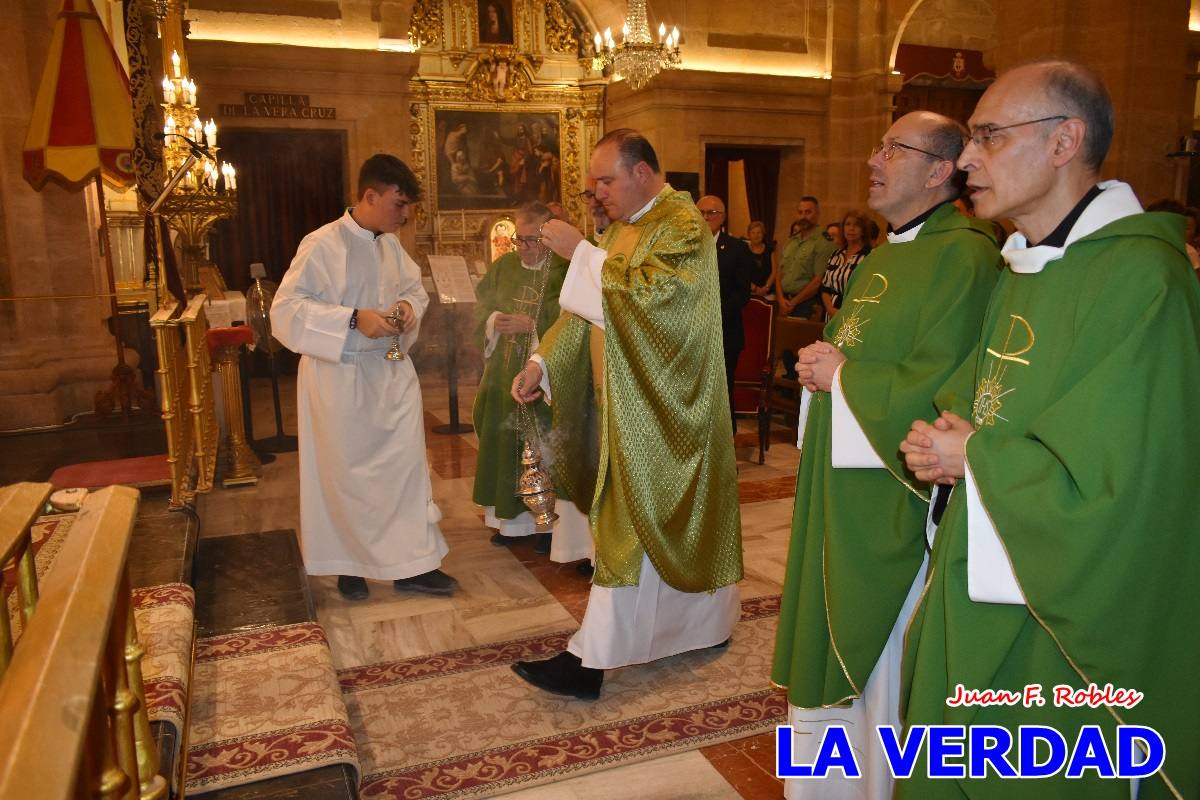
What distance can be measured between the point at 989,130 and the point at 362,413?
3.11 meters

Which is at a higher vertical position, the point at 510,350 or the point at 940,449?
the point at 940,449

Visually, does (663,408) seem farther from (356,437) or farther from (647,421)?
(356,437)

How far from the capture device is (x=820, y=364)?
2.45 m

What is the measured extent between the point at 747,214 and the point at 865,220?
6.88 m

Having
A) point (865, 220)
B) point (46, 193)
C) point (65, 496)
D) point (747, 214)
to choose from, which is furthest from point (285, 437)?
point (747, 214)

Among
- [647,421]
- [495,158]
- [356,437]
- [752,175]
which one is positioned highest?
[495,158]

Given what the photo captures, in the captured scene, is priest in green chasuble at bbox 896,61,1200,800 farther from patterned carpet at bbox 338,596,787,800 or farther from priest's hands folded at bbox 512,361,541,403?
priest's hands folded at bbox 512,361,541,403

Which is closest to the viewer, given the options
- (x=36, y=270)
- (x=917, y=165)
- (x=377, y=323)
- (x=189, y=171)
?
(x=917, y=165)

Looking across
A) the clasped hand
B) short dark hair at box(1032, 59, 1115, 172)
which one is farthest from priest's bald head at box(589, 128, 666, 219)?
short dark hair at box(1032, 59, 1115, 172)

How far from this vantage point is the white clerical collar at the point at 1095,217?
169 cm

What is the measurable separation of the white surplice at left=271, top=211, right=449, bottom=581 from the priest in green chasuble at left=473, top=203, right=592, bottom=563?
2.52 feet

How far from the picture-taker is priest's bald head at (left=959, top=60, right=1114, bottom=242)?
1727 mm

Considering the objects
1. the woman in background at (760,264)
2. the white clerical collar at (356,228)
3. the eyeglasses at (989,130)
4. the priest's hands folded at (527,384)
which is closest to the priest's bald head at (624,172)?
the priest's hands folded at (527,384)

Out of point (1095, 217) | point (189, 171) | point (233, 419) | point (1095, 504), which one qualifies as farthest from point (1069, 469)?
point (189, 171)
